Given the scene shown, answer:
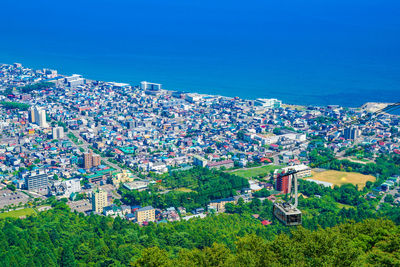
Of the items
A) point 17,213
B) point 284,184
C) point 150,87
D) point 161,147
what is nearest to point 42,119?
point 161,147

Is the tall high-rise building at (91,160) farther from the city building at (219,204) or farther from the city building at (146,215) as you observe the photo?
the city building at (219,204)

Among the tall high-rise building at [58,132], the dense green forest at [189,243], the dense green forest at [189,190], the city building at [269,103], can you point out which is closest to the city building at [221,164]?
the dense green forest at [189,190]

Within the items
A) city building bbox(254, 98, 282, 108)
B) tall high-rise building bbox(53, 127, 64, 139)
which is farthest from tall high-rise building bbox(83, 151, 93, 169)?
city building bbox(254, 98, 282, 108)

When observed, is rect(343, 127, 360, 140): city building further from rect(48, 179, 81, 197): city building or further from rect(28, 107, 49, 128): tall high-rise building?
rect(28, 107, 49, 128): tall high-rise building

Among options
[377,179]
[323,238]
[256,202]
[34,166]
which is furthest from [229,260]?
[34,166]

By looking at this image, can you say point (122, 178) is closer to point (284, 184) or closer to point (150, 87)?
point (284, 184)

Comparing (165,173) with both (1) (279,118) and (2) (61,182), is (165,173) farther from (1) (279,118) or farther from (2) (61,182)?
(1) (279,118)
